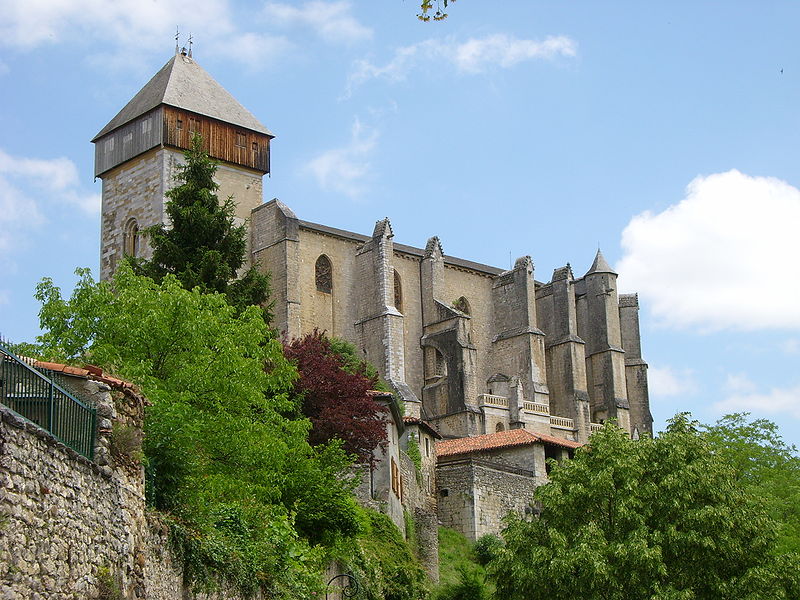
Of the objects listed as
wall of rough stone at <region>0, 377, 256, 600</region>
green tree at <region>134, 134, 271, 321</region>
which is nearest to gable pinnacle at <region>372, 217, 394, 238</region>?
green tree at <region>134, 134, 271, 321</region>

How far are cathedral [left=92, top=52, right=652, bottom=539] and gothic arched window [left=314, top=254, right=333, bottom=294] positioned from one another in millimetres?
77

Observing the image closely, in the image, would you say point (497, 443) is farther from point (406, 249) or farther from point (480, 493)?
point (406, 249)

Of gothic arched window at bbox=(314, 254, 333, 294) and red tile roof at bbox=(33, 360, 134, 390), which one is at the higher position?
gothic arched window at bbox=(314, 254, 333, 294)

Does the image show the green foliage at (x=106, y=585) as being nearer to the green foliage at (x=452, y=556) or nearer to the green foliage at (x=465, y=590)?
the green foliage at (x=465, y=590)

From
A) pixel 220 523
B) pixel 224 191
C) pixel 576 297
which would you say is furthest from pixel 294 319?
pixel 220 523

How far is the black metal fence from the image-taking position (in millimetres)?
9570

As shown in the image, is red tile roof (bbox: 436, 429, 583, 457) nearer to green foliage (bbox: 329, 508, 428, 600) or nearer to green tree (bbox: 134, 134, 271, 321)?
green tree (bbox: 134, 134, 271, 321)

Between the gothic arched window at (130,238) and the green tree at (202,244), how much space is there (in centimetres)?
1777

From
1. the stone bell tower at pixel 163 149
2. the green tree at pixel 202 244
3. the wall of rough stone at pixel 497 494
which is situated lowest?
the wall of rough stone at pixel 497 494

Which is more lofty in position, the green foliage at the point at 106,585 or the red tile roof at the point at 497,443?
the red tile roof at the point at 497,443

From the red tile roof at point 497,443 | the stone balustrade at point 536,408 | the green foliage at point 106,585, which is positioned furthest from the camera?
the stone balustrade at point 536,408

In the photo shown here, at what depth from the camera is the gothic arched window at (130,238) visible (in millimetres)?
55125

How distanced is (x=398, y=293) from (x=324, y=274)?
504 cm

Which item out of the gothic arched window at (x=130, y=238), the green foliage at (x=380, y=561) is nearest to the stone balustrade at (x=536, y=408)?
the gothic arched window at (x=130, y=238)
